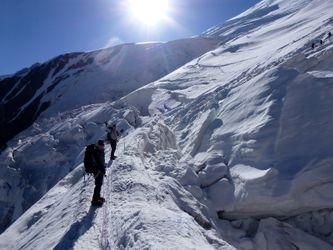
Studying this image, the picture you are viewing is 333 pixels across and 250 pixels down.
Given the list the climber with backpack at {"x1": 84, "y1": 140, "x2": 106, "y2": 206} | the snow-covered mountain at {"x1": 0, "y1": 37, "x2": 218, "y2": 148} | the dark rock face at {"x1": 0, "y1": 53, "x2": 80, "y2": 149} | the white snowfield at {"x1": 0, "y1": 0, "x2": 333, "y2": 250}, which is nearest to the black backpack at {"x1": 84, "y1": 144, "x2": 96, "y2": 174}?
the climber with backpack at {"x1": 84, "y1": 140, "x2": 106, "y2": 206}

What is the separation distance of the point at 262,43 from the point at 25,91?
149 feet

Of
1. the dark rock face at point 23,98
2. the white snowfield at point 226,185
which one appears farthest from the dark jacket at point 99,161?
the dark rock face at point 23,98

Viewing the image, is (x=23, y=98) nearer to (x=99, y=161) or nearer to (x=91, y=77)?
(x=91, y=77)

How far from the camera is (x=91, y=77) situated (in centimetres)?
6219

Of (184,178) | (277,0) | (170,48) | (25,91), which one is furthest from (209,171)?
(277,0)

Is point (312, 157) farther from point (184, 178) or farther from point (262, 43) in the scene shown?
point (262, 43)

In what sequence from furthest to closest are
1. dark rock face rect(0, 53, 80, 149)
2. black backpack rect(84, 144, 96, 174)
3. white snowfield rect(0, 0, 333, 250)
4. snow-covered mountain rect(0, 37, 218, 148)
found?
dark rock face rect(0, 53, 80, 149) → snow-covered mountain rect(0, 37, 218, 148) → black backpack rect(84, 144, 96, 174) → white snowfield rect(0, 0, 333, 250)

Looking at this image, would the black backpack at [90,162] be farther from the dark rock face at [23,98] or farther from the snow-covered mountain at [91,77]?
the dark rock face at [23,98]

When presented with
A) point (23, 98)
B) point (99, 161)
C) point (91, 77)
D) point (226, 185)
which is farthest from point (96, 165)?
point (23, 98)

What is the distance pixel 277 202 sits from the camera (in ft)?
42.7

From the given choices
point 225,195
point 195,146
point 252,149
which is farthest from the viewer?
point 195,146

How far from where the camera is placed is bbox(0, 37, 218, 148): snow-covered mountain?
185 feet

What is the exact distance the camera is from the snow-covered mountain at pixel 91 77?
56.3 metres

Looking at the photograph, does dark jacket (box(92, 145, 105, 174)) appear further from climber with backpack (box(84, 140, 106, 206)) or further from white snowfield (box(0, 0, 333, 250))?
white snowfield (box(0, 0, 333, 250))
